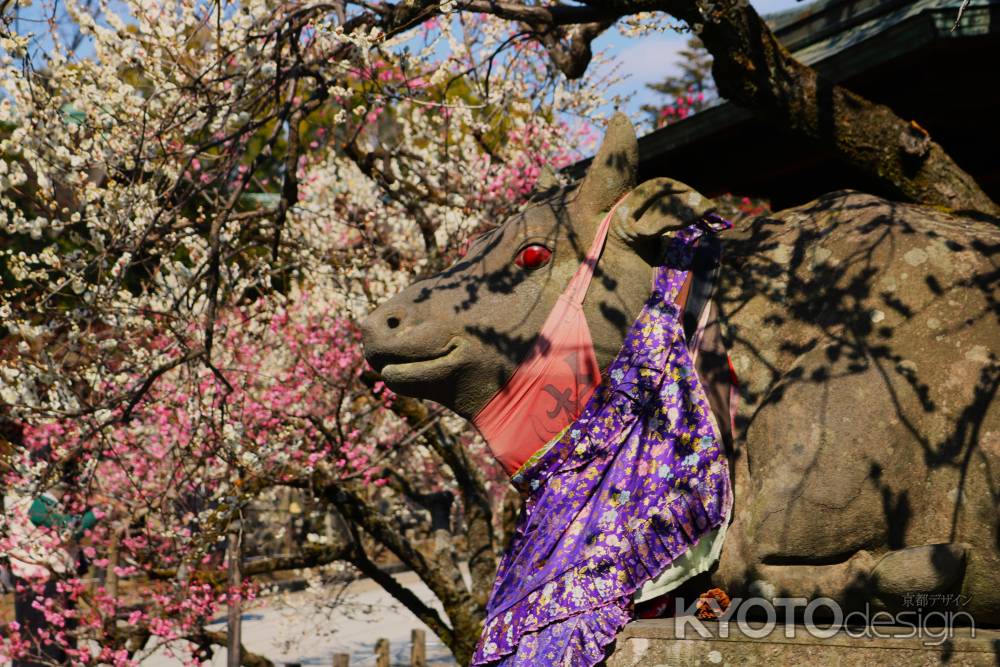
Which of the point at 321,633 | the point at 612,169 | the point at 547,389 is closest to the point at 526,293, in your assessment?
the point at 547,389

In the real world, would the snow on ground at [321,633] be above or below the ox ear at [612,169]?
below

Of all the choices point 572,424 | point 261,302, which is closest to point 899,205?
point 572,424

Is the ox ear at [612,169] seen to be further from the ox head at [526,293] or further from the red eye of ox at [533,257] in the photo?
the red eye of ox at [533,257]

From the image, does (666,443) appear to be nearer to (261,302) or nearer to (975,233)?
(975,233)

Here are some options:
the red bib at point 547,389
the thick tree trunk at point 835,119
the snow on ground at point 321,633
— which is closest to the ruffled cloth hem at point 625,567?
the red bib at point 547,389

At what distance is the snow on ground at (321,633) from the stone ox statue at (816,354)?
959 cm

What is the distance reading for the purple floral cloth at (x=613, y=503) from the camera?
3803 mm

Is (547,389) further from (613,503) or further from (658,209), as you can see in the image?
(658,209)

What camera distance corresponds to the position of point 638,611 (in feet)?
13.1

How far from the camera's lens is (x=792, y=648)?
11.4 feet

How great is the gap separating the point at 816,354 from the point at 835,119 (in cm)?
198

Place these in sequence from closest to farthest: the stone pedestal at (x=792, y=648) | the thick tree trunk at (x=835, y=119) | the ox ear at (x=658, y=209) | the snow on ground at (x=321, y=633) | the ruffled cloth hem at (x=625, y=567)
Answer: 1. the stone pedestal at (x=792, y=648)
2. the ruffled cloth hem at (x=625, y=567)
3. the ox ear at (x=658, y=209)
4. the thick tree trunk at (x=835, y=119)
5. the snow on ground at (x=321, y=633)

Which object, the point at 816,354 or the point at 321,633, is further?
the point at 321,633

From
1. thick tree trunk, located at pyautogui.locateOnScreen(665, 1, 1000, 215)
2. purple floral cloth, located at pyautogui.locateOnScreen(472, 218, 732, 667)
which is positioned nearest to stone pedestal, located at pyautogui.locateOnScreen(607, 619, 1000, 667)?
purple floral cloth, located at pyautogui.locateOnScreen(472, 218, 732, 667)
